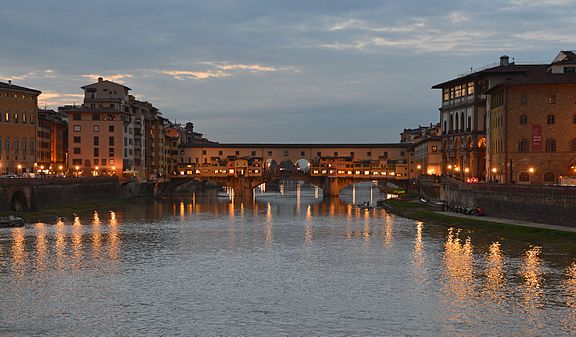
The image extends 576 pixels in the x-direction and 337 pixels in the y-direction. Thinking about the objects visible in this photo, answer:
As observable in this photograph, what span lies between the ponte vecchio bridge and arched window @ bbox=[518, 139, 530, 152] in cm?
7365

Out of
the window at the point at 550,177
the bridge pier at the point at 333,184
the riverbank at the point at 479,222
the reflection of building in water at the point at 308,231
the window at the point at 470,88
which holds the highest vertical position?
the window at the point at 470,88

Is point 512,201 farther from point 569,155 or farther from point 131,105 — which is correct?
point 131,105

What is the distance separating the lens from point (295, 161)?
185500 mm

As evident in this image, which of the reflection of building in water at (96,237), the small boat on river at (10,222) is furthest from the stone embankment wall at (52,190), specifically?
the small boat on river at (10,222)

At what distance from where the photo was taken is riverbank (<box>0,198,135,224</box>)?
8744 cm

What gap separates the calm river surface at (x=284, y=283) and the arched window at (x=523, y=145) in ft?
67.3

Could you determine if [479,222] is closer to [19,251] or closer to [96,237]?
[96,237]

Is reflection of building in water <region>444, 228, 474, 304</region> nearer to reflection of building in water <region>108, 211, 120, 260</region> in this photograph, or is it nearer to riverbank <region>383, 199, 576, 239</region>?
riverbank <region>383, 199, 576, 239</region>

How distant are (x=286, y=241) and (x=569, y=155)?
129ft

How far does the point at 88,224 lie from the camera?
281 ft

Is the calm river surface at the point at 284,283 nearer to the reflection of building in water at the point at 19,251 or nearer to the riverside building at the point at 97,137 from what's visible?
the reflection of building in water at the point at 19,251

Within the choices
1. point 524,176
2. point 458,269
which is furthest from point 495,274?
point 524,176

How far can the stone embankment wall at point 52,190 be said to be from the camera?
296 feet

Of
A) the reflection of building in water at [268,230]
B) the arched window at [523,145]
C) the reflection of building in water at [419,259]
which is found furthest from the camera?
the arched window at [523,145]
